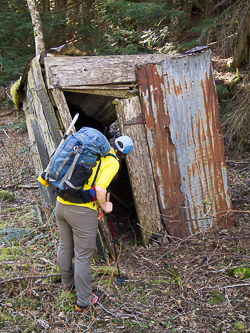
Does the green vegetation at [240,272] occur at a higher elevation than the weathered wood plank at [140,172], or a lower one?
lower

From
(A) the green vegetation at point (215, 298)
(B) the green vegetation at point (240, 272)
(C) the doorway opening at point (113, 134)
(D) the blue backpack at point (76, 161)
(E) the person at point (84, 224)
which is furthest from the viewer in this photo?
(C) the doorway opening at point (113, 134)

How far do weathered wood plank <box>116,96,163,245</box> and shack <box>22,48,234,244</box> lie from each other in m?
0.02

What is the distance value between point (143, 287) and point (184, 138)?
2.34 metres

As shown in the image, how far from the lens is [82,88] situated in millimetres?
3869

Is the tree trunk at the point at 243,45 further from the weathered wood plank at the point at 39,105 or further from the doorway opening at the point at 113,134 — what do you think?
the weathered wood plank at the point at 39,105

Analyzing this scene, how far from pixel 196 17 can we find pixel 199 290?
39.8 ft

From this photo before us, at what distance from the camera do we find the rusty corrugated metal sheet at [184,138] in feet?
13.1

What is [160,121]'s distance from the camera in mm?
4059

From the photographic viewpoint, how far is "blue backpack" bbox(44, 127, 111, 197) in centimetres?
246

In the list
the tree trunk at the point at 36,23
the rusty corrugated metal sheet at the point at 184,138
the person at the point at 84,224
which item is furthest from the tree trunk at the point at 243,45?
the tree trunk at the point at 36,23

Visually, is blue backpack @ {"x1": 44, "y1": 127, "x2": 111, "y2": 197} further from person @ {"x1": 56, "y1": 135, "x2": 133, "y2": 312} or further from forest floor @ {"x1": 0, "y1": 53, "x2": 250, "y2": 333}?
forest floor @ {"x1": 0, "y1": 53, "x2": 250, "y2": 333}

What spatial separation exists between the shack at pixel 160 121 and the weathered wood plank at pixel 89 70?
0.05ft

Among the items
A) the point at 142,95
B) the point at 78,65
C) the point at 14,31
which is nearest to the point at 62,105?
the point at 78,65

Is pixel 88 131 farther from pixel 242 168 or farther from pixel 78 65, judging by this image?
pixel 242 168
